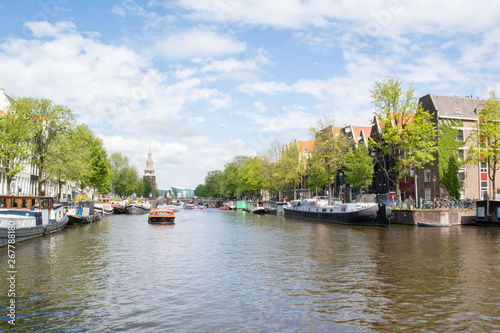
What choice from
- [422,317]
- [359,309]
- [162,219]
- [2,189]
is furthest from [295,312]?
[2,189]

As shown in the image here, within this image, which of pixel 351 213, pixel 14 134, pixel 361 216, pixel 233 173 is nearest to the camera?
pixel 14 134

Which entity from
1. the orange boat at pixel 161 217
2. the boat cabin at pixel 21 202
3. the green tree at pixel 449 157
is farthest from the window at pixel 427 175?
the boat cabin at pixel 21 202

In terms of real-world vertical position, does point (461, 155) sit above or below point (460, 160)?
above

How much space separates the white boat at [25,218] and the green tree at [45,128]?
52.9 ft

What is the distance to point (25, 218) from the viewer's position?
34.7 m

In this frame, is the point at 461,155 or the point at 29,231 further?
the point at 461,155

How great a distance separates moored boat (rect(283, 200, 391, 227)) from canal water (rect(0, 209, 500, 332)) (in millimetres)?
21697

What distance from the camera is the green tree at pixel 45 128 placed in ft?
185

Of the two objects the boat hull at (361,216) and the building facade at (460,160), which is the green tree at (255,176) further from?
the building facade at (460,160)

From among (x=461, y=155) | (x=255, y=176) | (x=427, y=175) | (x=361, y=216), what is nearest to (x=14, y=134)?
(x=361, y=216)

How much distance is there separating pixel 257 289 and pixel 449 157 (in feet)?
192

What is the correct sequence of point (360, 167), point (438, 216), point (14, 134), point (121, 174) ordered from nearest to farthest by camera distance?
point (14, 134)
point (438, 216)
point (360, 167)
point (121, 174)

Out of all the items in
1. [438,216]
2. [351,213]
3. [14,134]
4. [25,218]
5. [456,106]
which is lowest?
[438,216]

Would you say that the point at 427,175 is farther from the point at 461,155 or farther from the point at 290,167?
the point at 290,167
